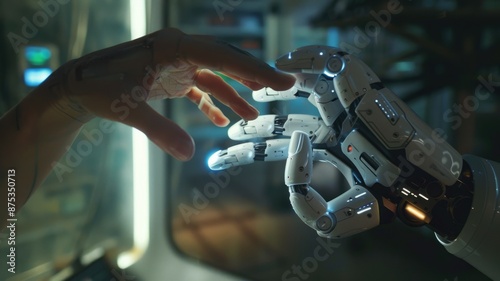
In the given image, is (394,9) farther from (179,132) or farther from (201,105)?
(179,132)

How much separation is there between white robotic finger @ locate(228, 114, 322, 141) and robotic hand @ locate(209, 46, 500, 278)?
75 millimetres

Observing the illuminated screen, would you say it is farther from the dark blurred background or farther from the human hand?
the human hand

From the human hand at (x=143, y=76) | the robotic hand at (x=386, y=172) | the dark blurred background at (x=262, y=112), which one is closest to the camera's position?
the human hand at (x=143, y=76)

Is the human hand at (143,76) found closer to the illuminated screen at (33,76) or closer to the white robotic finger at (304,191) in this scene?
the white robotic finger at (304,191)

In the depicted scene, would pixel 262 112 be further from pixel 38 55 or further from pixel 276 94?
pixel 38 55

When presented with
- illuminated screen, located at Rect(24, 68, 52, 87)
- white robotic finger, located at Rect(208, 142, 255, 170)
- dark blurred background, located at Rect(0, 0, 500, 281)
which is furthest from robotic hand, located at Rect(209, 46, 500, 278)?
illuminated screen, located at Rect(24, 68, 52, 87)

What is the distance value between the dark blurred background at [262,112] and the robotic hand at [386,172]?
32 centimetres

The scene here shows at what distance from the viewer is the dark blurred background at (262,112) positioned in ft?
3.04

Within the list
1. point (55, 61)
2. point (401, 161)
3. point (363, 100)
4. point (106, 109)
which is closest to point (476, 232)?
point (401, 161)

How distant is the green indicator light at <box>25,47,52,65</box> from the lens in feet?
3.12

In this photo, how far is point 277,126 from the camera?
2.65 feet

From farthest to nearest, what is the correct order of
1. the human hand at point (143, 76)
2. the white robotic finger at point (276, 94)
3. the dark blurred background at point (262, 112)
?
the dark blurred background at point (262, 112) → the white robotic finger at point (276, 94) → the human hand at point (143, 76)

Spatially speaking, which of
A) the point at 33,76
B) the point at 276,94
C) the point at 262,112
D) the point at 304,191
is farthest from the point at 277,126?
the point at 33,76

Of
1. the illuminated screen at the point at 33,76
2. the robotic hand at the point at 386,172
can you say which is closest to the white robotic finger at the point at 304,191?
the robotic hand at the point at 386,172
